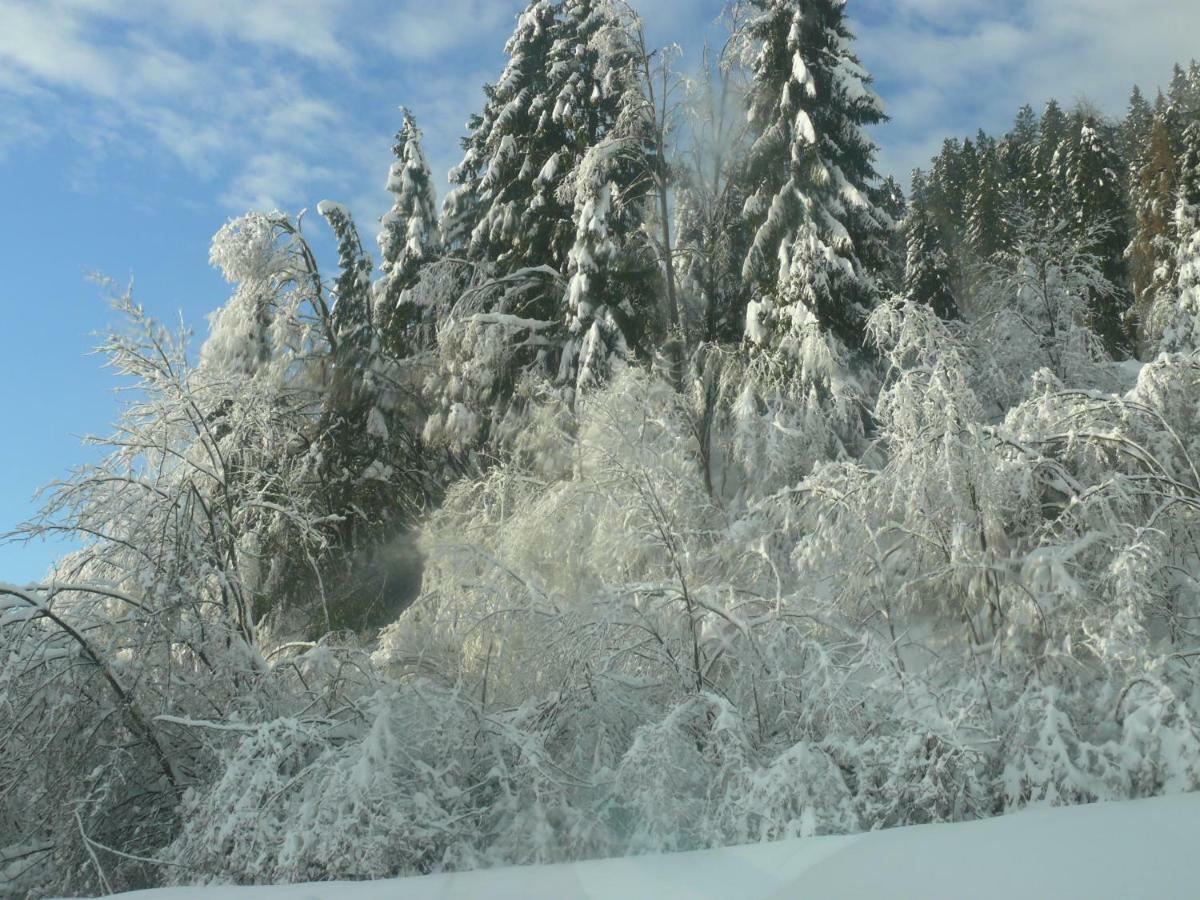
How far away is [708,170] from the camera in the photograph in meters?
21.4

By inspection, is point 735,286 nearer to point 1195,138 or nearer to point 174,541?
point 174,541

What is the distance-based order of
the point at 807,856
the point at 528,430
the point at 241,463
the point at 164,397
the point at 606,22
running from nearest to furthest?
the point at 807,856 → the point at 164,397 → the point at 241,463 → the point at 528,430 → the point at 606,22

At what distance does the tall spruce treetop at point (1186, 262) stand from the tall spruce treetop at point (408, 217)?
17.7 meters

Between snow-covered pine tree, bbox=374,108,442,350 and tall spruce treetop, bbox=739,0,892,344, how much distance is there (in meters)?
9.40

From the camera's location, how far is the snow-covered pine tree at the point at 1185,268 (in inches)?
968

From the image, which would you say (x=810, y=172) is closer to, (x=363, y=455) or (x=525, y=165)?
(x=525, y=165)

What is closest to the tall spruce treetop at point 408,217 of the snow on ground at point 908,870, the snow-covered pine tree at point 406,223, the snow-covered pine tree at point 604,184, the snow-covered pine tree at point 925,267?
the snow-covered pine tree at point 406,223

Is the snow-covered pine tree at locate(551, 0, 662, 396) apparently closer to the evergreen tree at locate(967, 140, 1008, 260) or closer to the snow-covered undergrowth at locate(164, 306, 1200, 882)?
the snow-covered undergrowth at locate(164, 306, 1200, 882)

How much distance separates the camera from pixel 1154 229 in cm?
3212

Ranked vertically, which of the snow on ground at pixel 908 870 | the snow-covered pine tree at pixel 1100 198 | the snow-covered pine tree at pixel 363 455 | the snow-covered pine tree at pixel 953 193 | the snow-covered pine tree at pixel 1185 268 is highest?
the snow-covered pine tree at pixel 953 193

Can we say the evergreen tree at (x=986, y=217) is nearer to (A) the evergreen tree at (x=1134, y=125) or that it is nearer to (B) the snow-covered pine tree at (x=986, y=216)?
(B) the snow-covered pine tree at (x=986, y=216)

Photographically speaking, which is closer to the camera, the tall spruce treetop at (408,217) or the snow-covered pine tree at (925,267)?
the tall spruce treetop at (408,217)

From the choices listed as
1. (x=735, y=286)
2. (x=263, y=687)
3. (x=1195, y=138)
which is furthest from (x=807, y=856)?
(x=1195, y=138)

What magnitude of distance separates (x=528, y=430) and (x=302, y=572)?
4.30m
